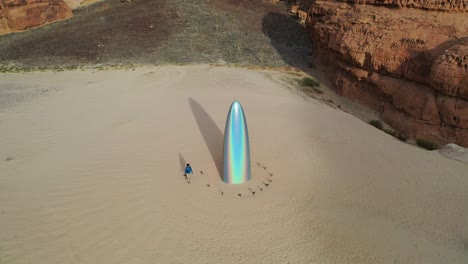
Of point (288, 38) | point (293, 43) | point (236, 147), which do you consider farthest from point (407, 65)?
point (288, 38)

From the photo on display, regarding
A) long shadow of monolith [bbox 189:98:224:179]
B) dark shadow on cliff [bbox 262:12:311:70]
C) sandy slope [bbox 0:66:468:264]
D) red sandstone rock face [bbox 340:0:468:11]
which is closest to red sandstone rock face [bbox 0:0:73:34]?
sandy slope [bbox 0:66:468:264]

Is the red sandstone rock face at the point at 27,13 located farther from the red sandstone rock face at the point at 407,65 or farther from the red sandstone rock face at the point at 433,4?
the red sandstone rock face at the point at 433,4

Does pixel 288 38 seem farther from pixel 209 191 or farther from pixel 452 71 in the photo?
pixel 209 191

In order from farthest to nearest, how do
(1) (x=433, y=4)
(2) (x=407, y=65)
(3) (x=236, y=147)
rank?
(1) (x=433, y=4)
(2) (x=407, y=65)
(3) (x=236, y=147)

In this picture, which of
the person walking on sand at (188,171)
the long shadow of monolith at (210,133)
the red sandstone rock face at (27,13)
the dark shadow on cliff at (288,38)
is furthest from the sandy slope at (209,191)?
the red sandstone rock face at (27,13)

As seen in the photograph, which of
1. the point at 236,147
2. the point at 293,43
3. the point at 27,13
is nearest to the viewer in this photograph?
the point at 236,147

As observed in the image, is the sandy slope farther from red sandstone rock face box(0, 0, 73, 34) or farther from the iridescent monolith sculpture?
red sandstone rock face box(0, 0, 73, 34)

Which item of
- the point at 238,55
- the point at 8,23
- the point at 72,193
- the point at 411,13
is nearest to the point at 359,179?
the point at 72,193
